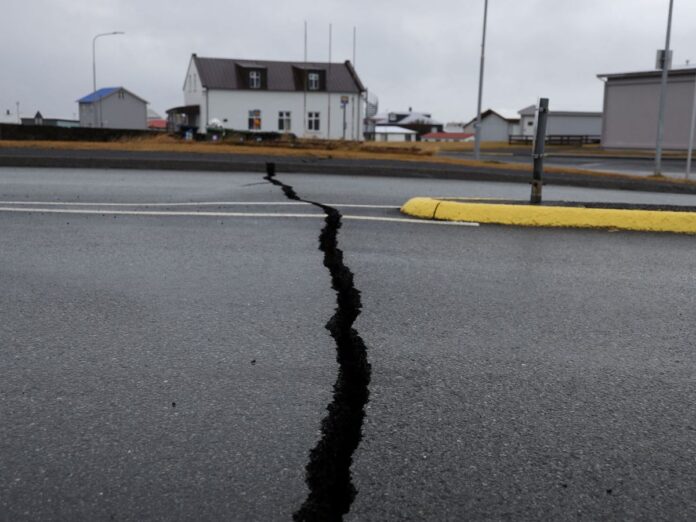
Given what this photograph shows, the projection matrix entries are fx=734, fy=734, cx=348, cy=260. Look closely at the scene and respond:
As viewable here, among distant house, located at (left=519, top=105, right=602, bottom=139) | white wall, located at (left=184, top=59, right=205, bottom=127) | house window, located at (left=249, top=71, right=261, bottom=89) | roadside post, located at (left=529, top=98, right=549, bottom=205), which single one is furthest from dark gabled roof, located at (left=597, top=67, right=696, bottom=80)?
roadside post, located at (left=529, top=98, right=549, bottom=205)

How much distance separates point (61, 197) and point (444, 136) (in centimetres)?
9643

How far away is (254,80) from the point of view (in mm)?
57156

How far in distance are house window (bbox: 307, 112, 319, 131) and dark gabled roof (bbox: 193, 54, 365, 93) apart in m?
2.19

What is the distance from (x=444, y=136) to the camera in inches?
4013

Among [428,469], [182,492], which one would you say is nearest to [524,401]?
[428,469]

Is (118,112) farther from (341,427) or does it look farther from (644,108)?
(341,427)

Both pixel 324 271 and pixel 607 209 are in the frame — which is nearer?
pixel 324 271

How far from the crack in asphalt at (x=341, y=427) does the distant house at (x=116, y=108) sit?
6682 centimetres

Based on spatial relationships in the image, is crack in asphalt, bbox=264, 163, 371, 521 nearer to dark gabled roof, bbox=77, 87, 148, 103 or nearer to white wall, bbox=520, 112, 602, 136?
white wall, bbox=520, 112, 602, 136

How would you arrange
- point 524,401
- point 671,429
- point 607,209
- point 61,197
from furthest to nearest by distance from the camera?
1. point 61,197
2. point 607,209
3. point 524,401
4. point 671,429

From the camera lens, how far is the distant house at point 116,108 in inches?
2643

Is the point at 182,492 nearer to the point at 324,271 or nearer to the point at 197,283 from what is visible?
the point at 197,283

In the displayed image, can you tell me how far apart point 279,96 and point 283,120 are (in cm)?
188

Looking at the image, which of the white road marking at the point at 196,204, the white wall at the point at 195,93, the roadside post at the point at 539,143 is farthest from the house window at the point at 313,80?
the roadside post at the point at 539,143
